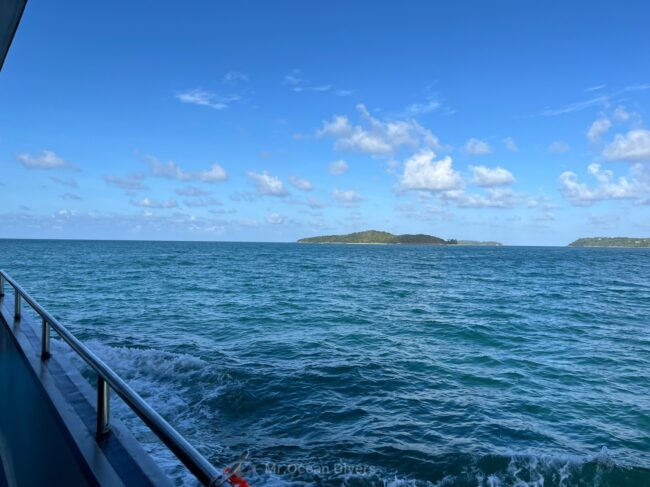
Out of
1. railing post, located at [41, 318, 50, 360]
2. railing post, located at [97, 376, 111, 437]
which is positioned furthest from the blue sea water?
railing post, located at [97, 376, 111, 437]

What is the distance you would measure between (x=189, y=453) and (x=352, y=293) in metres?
28.6

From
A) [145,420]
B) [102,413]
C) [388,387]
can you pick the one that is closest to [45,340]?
[102,413]

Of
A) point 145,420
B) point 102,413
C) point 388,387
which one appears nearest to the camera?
point 145,420

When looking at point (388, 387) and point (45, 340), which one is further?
point (388, 387)

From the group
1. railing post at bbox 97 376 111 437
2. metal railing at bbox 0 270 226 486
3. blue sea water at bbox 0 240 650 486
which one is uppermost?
metal railing at bbox 0 270 226 486

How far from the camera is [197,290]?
94.5 ft

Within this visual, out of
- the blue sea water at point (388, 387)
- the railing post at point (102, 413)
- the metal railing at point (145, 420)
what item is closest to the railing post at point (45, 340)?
the metal railing at point (145, 420)

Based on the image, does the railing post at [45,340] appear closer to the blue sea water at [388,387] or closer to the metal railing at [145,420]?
the metal railing at [145,420]

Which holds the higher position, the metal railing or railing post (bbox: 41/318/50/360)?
the metal railing

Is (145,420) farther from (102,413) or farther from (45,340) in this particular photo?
(45,340)

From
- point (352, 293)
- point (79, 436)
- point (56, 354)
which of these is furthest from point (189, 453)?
point (352, 293)

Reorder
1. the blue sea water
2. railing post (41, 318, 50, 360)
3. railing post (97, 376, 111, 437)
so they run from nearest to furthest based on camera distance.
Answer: railing post (97, 376, 111, 437) → railing post (41, 318, 50, 360) → the blue sea water

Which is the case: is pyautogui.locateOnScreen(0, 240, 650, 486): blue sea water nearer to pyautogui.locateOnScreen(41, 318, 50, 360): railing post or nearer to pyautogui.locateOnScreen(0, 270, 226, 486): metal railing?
pyautogui.locateOnScreen(41, 318, 50, 360): railing post

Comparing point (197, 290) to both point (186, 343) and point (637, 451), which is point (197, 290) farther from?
point (637, 451)
